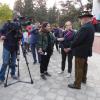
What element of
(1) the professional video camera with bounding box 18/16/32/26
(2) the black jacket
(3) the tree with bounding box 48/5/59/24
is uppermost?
(1) the professional video camera with bounding box 18/16/32/26

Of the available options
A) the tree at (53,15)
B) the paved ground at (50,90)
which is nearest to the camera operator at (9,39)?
the paved ground at (50,90)

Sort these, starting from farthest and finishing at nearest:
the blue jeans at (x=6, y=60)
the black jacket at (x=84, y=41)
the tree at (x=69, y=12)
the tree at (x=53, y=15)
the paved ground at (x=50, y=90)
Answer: the tree at (x=53, y=15)
the tree at (x=69, y=12)
the blue jeans at (x=6, y=60)
the black jacket at (x=84, y=41)
the paved ground at (x=50, y=90)

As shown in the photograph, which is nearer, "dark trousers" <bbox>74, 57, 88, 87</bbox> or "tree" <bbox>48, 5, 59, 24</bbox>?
"dark trousers" <bbox>74, 57, 88, 87</bbox>

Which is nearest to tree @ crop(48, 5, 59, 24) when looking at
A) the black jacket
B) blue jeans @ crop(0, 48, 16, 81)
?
blue jeans @ crop(0, 48, 16, 81)

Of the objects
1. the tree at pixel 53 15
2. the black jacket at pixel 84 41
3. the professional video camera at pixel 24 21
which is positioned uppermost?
the professional video camera at pixel 24 21

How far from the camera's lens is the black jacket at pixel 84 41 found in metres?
5.92

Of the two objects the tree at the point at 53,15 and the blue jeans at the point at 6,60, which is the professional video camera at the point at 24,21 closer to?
the blue jeans at the point at 6,60

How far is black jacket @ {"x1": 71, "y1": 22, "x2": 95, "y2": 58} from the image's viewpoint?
5.92m

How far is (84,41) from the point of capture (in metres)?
6.02

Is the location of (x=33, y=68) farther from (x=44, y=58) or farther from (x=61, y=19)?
(x=61, y=19)

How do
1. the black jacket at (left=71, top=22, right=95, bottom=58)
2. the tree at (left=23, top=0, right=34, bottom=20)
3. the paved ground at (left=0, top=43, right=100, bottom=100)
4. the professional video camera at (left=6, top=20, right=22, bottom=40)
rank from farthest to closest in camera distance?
1. the tree at (left=23, top=0, right=34, bottom=20)
2. the professional video camera at (left=6, top=20, right=22, bottom=40)
3. the black jacket at (left=71, top=22, right=95, bottom=58)
4. the paved ground at (left=0, top=43, right=100, bottom=100)

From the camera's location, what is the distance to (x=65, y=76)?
7.59m

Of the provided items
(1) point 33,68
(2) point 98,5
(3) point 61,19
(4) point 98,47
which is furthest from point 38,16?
(1) point 33,68

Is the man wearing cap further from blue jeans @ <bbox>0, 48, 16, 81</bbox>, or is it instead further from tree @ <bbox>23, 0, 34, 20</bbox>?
tree @ <bbox>23, 0, 34, 20</bbox>
